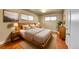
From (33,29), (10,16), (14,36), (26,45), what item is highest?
(10,16)

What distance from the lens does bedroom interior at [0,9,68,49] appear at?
1.63 metres

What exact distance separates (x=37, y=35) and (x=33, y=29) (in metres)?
0.13

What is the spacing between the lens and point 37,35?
5.50ft

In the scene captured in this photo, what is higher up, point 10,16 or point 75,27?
point 10,16

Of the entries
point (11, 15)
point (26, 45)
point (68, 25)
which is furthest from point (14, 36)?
point (68, 25)

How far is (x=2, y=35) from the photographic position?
1.64 metres

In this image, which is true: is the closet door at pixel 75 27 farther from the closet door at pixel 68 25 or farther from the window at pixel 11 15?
the window at pixel 11 15

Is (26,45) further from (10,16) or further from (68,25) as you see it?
(68,25)

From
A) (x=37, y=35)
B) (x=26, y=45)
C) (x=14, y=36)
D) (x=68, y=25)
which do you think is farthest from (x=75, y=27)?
(x=14, y=36)

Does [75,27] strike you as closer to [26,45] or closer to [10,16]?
[26,45]

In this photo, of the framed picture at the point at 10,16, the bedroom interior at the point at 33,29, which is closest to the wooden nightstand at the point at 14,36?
the bedroom interior at the point at 33,29

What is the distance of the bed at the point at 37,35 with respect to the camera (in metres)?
1.67
